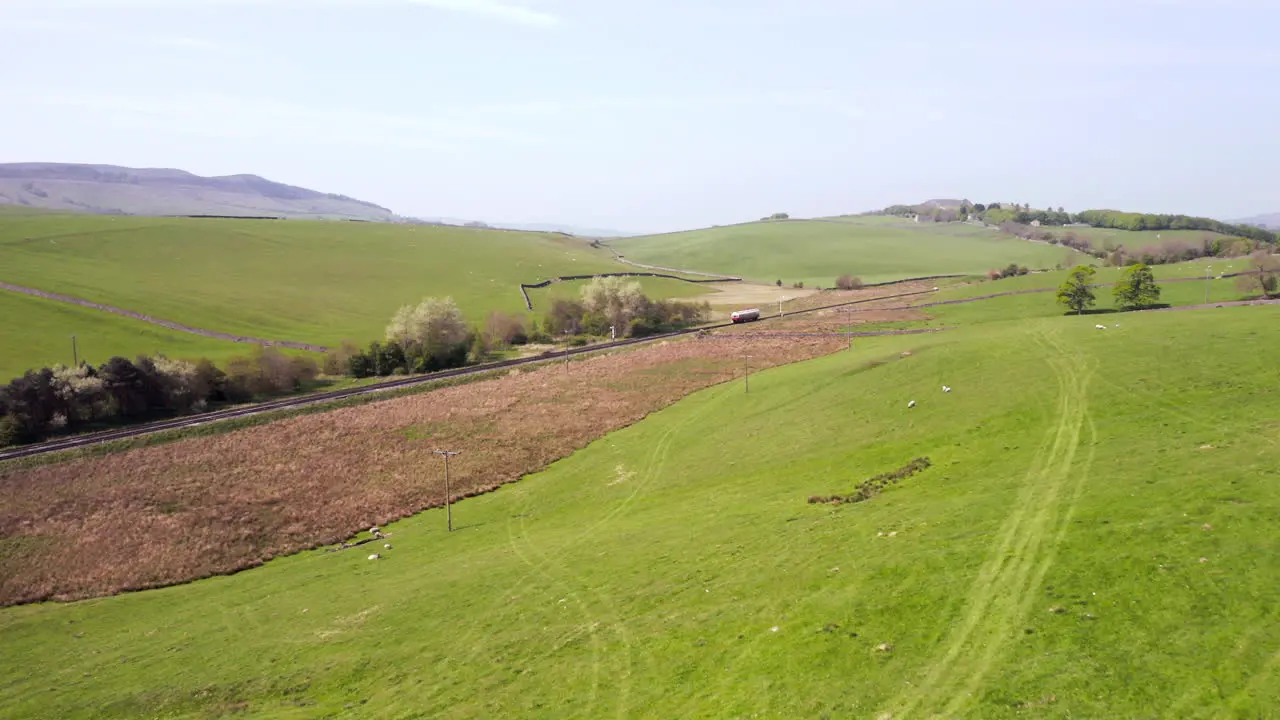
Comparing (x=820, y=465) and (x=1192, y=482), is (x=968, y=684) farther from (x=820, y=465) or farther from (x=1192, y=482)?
(x=820, y=465)

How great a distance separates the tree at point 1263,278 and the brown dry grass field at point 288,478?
147ft

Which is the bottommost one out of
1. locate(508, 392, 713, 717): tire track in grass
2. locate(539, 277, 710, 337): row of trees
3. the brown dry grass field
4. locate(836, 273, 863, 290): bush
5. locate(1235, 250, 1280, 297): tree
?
the brown dry grass field

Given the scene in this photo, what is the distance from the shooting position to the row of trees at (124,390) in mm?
68812

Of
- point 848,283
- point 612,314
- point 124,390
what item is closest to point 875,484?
point 124,390

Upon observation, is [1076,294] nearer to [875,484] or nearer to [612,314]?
[875,484]

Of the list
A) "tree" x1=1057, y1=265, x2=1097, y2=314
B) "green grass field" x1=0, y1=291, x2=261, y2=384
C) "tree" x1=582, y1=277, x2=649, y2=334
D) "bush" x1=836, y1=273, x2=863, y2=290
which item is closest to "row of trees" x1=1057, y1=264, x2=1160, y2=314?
"tree" x1=1057, y1=265, x2=1097, y2=314

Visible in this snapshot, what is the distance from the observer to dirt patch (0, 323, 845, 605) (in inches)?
1810

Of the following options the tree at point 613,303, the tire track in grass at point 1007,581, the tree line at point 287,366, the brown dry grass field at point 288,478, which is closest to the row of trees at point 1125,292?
the brown dry grass field at point 288,478

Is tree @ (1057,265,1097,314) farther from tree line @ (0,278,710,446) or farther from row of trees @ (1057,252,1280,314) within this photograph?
tree line @ (0,278,710,446)

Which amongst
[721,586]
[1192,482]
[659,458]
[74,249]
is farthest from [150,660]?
[74,249]

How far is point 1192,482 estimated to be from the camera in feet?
90.8

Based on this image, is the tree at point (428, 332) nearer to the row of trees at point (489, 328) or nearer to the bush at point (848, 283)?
the row of trees at point (489, 328)

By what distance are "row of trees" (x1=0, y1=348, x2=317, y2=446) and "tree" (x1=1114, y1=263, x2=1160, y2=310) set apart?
97.6 meters

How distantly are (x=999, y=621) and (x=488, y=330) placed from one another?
4087 inches
